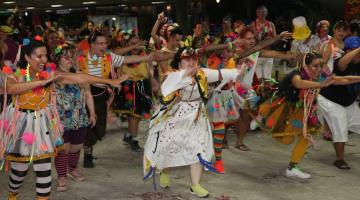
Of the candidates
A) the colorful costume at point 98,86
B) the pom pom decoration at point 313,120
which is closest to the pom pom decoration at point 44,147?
the colorful costume at point 98,86

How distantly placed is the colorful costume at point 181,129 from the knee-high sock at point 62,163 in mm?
932

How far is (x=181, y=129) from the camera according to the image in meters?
4.91

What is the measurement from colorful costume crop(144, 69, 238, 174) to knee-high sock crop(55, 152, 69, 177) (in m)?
0.93

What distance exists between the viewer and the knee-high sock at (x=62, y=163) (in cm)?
532

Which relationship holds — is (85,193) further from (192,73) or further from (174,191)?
(192,73)

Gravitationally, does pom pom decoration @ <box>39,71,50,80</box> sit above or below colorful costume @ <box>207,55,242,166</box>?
above

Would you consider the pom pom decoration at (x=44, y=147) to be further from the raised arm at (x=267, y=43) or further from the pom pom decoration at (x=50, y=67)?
the raised arm at (x=267, y=43)

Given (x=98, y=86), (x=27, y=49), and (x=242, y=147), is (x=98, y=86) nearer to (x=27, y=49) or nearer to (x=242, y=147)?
(x=27, y=49)

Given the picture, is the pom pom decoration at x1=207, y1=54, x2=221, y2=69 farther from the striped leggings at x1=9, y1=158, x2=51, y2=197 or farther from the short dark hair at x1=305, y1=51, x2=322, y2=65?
the striped leggings at x1=9, y1=158, x2=51, y2=197

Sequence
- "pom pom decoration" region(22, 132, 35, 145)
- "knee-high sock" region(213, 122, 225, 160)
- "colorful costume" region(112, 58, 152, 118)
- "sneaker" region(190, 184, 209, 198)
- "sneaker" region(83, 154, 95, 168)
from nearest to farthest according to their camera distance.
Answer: "pom pom decoration" region(22, 132, 35, 145) → "sneaker" region(190, 184, 209, 198) → "knee-high sock" region(213, 122, 225, 160) → "sneaker" region(83, 154, 95, 168) → "colorful costume" region(112, 58, 152, 118)

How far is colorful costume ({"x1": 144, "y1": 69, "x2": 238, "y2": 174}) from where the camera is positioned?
486cm

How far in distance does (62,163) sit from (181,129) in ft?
4.59

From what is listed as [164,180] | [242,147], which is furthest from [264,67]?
[164,180]

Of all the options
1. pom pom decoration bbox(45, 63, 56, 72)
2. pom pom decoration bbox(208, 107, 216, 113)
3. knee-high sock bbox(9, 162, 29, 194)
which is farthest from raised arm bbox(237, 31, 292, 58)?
knee-high sock bbox(9, 162, 29, 194)
